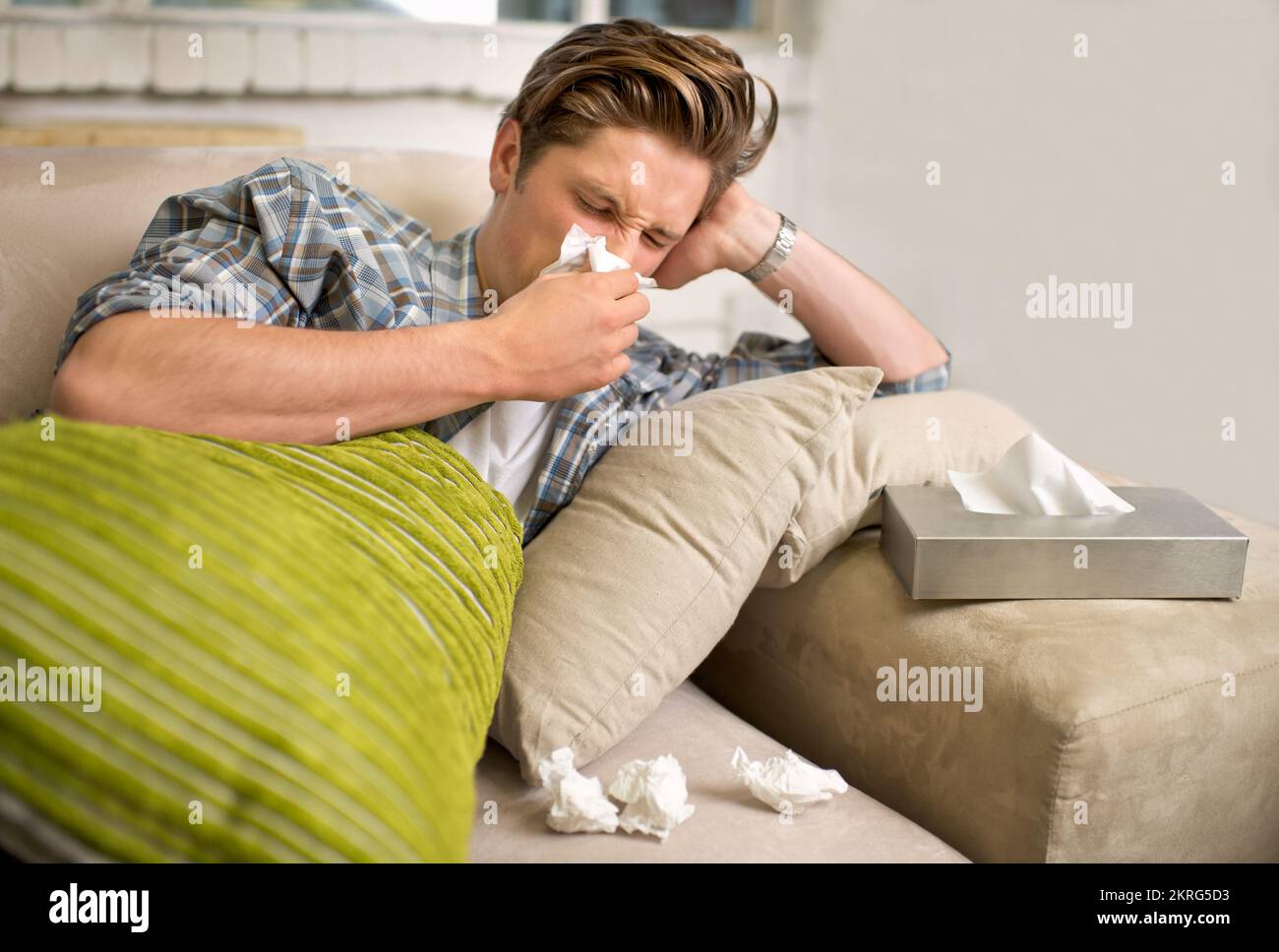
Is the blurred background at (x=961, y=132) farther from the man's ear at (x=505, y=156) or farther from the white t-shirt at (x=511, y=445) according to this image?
the white t-shirt at (x=511, y=445)

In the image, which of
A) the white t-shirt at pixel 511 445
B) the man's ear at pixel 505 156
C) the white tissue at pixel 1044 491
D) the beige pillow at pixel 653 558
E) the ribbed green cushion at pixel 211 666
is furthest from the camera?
the man's ear at pixel 505 156

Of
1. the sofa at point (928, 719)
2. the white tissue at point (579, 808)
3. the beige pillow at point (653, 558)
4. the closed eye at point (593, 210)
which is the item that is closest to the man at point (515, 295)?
the closed eye at point (593, 210)

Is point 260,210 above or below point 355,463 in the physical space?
above

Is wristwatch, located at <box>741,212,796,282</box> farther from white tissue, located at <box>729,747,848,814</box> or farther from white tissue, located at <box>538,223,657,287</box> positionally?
white tissue, located at <box>729,747,848,814</box>

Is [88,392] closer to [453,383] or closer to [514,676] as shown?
[453,383]

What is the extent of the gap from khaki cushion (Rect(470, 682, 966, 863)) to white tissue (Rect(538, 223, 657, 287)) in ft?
1.64

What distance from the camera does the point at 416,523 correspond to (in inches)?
33.2

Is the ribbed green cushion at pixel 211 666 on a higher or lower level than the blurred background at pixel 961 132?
lower

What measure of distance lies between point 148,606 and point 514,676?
0.45m

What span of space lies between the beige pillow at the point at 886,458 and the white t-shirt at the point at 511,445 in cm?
30

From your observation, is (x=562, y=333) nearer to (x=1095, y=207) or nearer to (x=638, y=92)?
(x=638, y=92)

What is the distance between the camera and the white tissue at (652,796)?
2.92 ft

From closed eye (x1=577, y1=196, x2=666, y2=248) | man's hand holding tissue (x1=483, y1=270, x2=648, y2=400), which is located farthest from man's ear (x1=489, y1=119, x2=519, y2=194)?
man's hand holding tissue (x1=483, y1=270, x2=648, y2=400)

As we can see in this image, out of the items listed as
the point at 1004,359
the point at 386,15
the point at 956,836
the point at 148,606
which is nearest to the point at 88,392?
the point at 148,606
